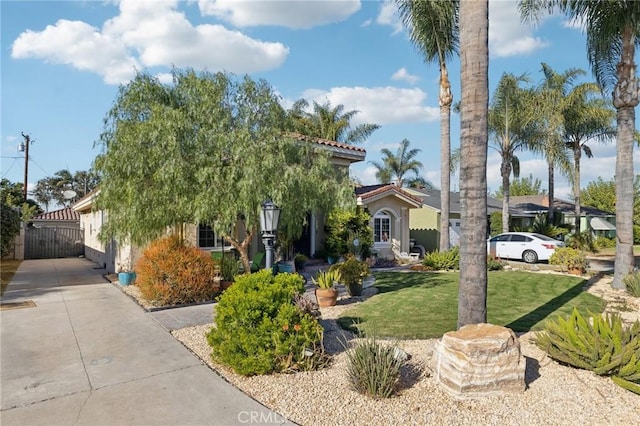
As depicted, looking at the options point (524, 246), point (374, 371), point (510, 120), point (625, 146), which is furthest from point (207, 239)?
point (510, 120)

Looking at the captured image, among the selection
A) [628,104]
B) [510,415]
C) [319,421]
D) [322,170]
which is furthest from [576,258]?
[319,421]

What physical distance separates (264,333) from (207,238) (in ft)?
33.4

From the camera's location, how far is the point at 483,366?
4664 mm

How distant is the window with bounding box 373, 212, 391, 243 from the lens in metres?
19.4

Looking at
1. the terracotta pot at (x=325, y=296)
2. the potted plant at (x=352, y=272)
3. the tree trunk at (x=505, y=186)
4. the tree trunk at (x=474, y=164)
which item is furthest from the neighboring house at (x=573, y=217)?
the tree trunk at (x=474, y=164)

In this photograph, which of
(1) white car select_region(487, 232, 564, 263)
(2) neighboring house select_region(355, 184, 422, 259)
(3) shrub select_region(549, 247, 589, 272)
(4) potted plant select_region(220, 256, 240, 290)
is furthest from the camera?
(1) white car select_region(487, 232, 564, 263)

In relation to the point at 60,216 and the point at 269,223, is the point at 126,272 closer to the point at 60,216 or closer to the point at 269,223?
the point at 269,223

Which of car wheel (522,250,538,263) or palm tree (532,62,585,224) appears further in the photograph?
palm tree (532,62,585,224)

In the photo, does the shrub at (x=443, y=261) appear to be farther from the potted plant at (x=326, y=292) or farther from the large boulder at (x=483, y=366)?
the large boulder at (x=483, y=366)

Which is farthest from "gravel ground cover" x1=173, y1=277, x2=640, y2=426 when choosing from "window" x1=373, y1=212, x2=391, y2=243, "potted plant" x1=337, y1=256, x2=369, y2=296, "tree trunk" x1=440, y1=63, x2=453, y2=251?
"window" x1=373, y1=212, x2=391, y2=243

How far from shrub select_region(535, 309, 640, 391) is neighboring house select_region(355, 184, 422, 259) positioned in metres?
13.0

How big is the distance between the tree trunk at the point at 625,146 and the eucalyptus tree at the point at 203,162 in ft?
27.9

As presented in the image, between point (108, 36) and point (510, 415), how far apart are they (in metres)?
12.1

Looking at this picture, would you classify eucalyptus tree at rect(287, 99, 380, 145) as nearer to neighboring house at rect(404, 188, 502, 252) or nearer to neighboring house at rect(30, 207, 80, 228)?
neighboring house at rect(404, 188, 502, 252)
